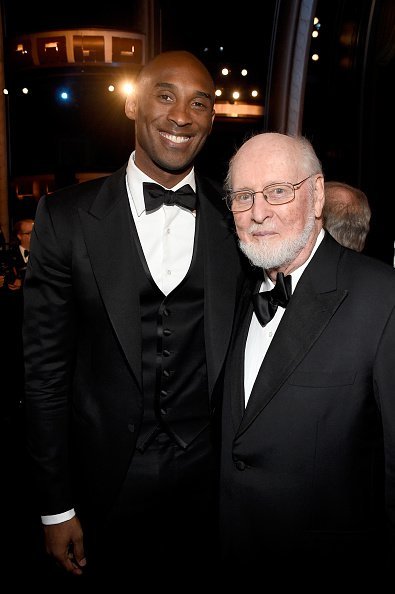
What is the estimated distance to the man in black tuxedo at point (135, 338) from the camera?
1.55 metres

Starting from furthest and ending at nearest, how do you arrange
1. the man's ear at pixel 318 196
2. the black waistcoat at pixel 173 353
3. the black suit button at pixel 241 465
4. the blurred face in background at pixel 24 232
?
the blurred face in background at pixel 24 232 → the black waistcoat at pixel 173 353 → the man's ear at pixel 318 196 → the black suit button at pixel 241 465

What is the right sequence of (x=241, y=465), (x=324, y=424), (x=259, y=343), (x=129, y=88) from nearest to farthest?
(x=324, y=424) → (x=241, y=465) → (x=259, y=343) → (x=129, y=88)

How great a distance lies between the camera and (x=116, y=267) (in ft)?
5.04

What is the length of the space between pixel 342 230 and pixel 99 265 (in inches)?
46.4

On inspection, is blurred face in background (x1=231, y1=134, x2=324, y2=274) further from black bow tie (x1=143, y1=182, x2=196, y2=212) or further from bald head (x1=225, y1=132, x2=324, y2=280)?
black bow tie (x1=143, y1=182, x2=196, y2=212)

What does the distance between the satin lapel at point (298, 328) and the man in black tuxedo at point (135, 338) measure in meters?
0.24

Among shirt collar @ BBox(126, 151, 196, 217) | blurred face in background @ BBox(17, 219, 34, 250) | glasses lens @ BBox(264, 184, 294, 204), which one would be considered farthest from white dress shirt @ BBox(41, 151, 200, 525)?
blurred face in background @ BBox(17, 219, 34, 250)

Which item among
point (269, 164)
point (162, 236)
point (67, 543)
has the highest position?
point (269, 164)

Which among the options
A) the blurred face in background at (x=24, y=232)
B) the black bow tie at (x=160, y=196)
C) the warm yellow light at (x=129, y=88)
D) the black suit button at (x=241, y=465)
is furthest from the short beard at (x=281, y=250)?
the blurred face in background at (x=24, y=232)

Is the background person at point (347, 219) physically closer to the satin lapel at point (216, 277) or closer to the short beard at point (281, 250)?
the satin lapel at point (216, 277)

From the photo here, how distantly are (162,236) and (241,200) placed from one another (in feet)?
1.09

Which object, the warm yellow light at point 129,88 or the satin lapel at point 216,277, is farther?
the warm yellow light at point 129,88

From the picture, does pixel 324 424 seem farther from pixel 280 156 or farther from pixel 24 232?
pixel 24 232

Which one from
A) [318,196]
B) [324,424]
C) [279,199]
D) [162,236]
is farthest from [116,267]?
[324,424]
